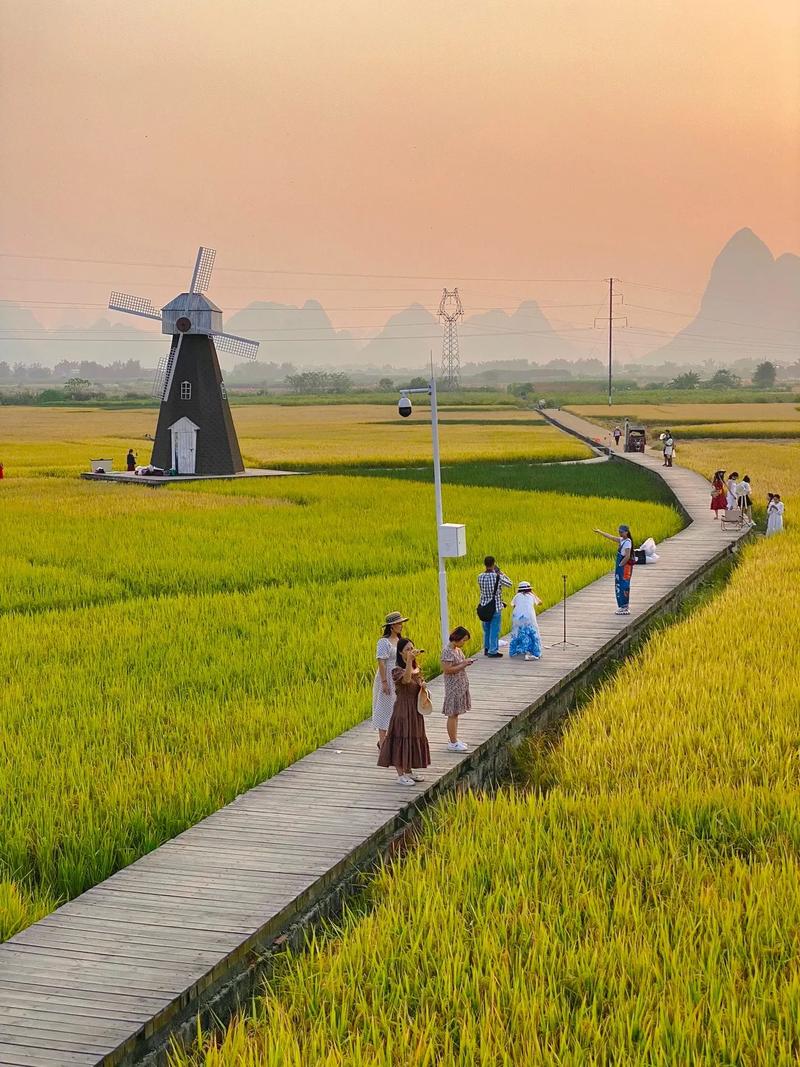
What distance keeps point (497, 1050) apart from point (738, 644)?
404 inches

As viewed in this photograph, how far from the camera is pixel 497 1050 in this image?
243 inches

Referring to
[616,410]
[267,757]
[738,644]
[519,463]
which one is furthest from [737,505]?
[616,410]

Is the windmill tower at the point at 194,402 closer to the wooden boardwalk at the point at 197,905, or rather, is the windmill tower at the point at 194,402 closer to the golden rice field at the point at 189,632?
the golden rice field at the point at 189,632

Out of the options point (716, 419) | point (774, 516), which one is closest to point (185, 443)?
point (774, 516)

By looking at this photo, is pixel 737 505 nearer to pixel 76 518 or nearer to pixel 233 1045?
pixel 76 518

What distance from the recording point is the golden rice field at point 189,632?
9570 mm

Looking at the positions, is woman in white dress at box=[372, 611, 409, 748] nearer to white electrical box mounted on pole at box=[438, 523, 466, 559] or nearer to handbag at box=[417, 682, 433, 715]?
handbag at box=[417, 682, 433, 715]

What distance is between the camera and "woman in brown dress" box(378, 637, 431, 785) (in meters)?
9.70

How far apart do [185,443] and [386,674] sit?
127 ft

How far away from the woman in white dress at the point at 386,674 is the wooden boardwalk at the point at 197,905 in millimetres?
485

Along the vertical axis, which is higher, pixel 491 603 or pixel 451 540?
pixel 451 540

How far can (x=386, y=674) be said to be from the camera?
33.6ft

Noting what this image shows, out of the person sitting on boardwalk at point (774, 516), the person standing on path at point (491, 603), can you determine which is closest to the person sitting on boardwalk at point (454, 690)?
the person standing on path at point (491, 603)

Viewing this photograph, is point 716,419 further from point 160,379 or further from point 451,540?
point 451,540
